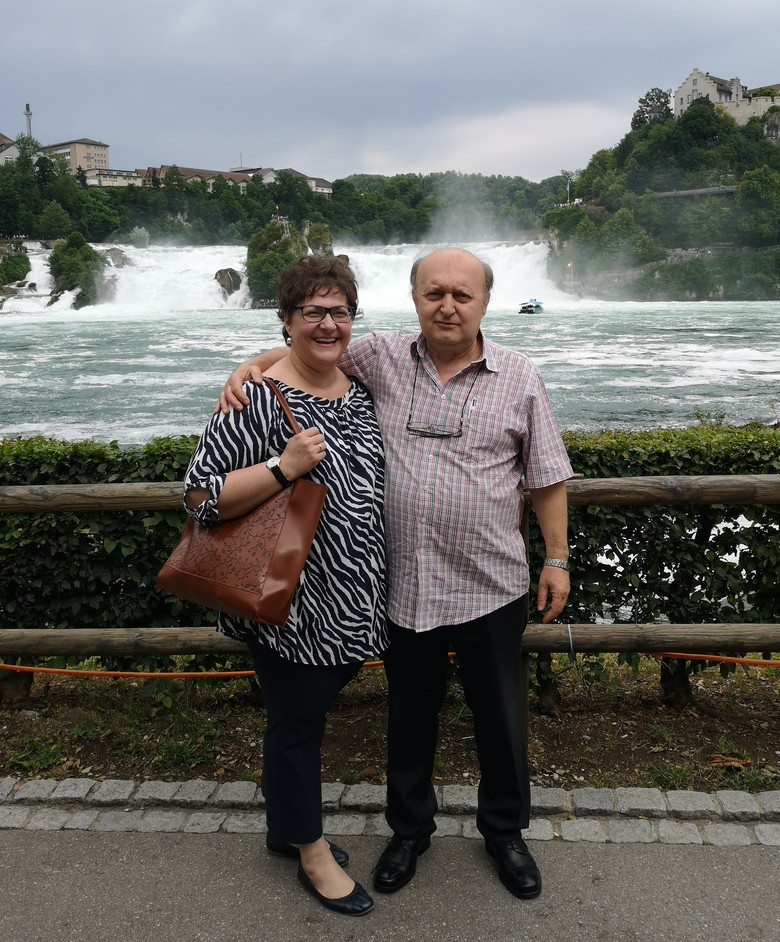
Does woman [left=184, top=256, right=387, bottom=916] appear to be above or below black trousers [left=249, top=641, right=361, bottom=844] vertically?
above

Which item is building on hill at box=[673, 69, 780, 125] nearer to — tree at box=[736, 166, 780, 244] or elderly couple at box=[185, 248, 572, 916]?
tree at box=[736, 166, 780, 244]

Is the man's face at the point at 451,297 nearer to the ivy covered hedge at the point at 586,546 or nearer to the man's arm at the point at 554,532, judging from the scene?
the man's arm at the point at 554,532

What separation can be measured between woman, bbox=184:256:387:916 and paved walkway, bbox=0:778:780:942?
21 cm

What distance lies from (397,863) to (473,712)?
49 cm

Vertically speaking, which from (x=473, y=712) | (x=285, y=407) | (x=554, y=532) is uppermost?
(x=285, y=407)

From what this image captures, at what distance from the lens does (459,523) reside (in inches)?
98.7

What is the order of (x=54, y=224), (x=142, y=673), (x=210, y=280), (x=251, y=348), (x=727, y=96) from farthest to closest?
(x=727, y=96) < (x=54, y=224) < (x=210, y=280) < (x=251, y=348) < (x=142, y=673)

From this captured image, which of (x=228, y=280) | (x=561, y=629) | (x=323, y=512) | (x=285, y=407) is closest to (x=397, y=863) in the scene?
(x=561, y=629)

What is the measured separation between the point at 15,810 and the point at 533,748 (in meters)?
1.85

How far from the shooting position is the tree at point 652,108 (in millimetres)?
128375

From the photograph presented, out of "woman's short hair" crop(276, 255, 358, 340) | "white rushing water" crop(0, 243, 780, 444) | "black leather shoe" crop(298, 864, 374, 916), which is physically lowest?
"white rushing water" crop(0, 243, 780, 444)

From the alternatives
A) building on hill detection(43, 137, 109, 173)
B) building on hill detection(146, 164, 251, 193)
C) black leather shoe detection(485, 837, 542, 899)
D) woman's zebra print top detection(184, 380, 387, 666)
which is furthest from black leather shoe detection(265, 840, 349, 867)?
building on hill detection(43, 137, 109, 173)

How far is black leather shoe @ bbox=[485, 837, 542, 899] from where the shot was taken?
103 inches

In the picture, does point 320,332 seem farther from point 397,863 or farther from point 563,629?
point 397,863
